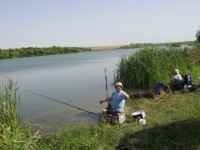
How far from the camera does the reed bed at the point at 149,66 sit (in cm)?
1394

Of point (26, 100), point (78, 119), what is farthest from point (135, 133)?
point (26, 100)

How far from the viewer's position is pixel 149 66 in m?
14.1

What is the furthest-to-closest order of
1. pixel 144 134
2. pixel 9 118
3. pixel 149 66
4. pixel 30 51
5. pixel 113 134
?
pixel 30 51 < pixel 149 66 < pixel 113 134 < pixel 144 134 < pixel 9 118

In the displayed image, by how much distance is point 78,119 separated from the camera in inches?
373

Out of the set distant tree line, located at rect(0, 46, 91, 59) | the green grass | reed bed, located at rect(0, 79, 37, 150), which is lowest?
the green grass

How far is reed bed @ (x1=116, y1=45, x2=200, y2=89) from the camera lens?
1394cm

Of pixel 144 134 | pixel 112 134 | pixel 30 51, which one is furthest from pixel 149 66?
pixel 30 51

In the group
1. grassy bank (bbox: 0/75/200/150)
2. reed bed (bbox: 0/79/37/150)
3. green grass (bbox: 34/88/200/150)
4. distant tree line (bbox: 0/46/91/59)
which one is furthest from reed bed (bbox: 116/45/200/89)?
distant tree line (bbox: 0/46/91/59)

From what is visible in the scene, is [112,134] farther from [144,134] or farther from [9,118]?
[9,118]

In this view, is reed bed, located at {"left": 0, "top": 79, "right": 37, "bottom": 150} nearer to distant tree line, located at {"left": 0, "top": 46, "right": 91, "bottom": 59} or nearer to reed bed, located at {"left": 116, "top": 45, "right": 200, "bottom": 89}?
reed bed, located at {"left": 116, "top": 45, "right": 200, "bottom": 89}

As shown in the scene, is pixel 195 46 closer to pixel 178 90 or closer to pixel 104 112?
pixel 178 90

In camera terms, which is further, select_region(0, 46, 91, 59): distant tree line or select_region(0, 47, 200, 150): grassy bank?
select_region(0, 46, 91, 59): distant tree line

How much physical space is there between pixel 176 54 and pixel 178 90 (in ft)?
16.4

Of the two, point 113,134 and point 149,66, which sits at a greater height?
point 149,66
